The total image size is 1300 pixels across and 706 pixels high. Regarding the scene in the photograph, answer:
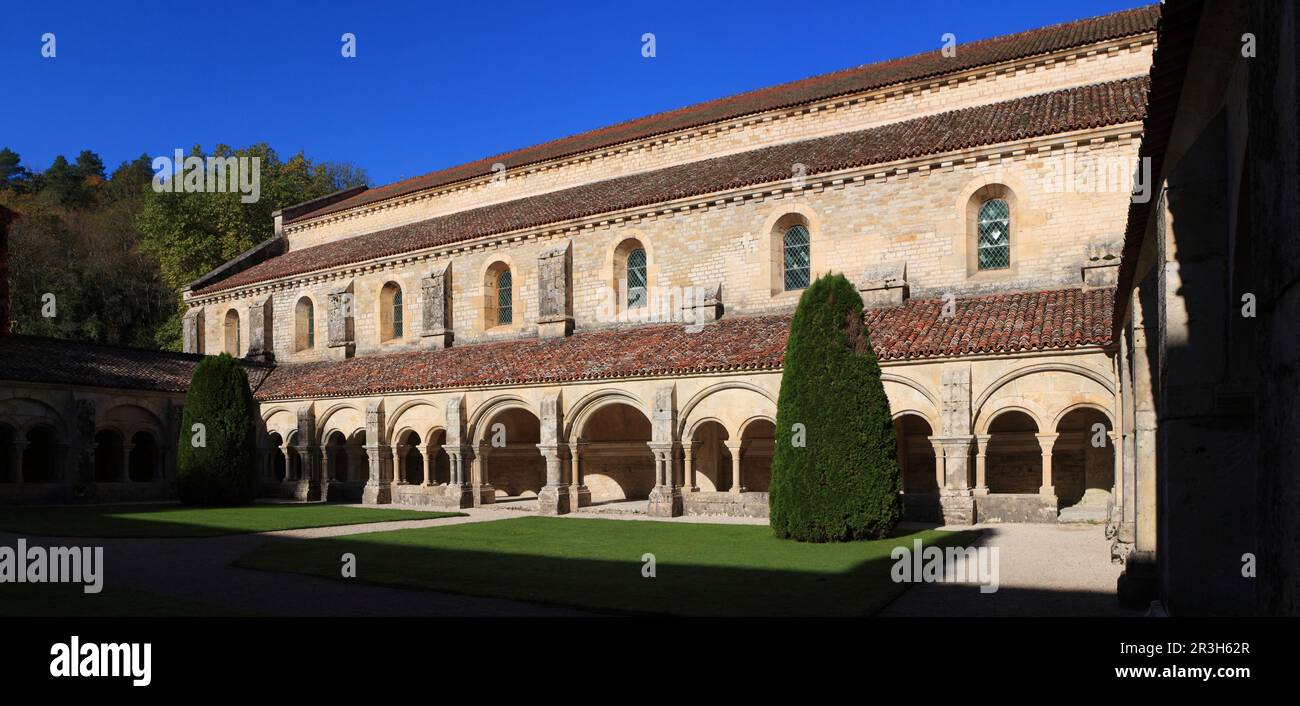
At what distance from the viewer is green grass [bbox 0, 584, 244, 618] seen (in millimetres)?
9498

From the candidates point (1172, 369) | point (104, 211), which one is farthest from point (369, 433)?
point (104, 211)

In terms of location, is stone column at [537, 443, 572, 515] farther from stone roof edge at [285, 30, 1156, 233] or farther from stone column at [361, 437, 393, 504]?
stone roof edge at [285, 30, 1156, 233]

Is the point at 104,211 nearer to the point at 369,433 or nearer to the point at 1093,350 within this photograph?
the point at 369,433

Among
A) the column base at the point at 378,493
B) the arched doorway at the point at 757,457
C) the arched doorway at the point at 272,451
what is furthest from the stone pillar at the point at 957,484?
the arched doorway at the point at 272,451

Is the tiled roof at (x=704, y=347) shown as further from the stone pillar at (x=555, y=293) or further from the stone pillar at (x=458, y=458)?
the stone pillar at (x=458, y=458)

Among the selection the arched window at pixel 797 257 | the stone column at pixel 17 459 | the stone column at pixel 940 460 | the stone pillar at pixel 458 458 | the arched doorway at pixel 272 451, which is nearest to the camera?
the stone column at pixel 940 460

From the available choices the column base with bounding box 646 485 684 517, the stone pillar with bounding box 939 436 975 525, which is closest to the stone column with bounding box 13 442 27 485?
the column base with bounding box 646 485 684 517

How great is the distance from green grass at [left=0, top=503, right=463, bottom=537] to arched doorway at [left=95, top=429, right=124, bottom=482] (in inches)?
106

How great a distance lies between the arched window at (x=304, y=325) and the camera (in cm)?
3459

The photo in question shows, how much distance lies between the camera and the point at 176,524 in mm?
20297

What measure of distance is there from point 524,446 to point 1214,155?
23.5 m

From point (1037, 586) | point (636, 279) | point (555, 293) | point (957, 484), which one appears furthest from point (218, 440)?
point (1037, 586)

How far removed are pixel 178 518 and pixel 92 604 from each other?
12672 millimetres

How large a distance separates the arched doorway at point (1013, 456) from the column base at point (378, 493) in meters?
16.4
